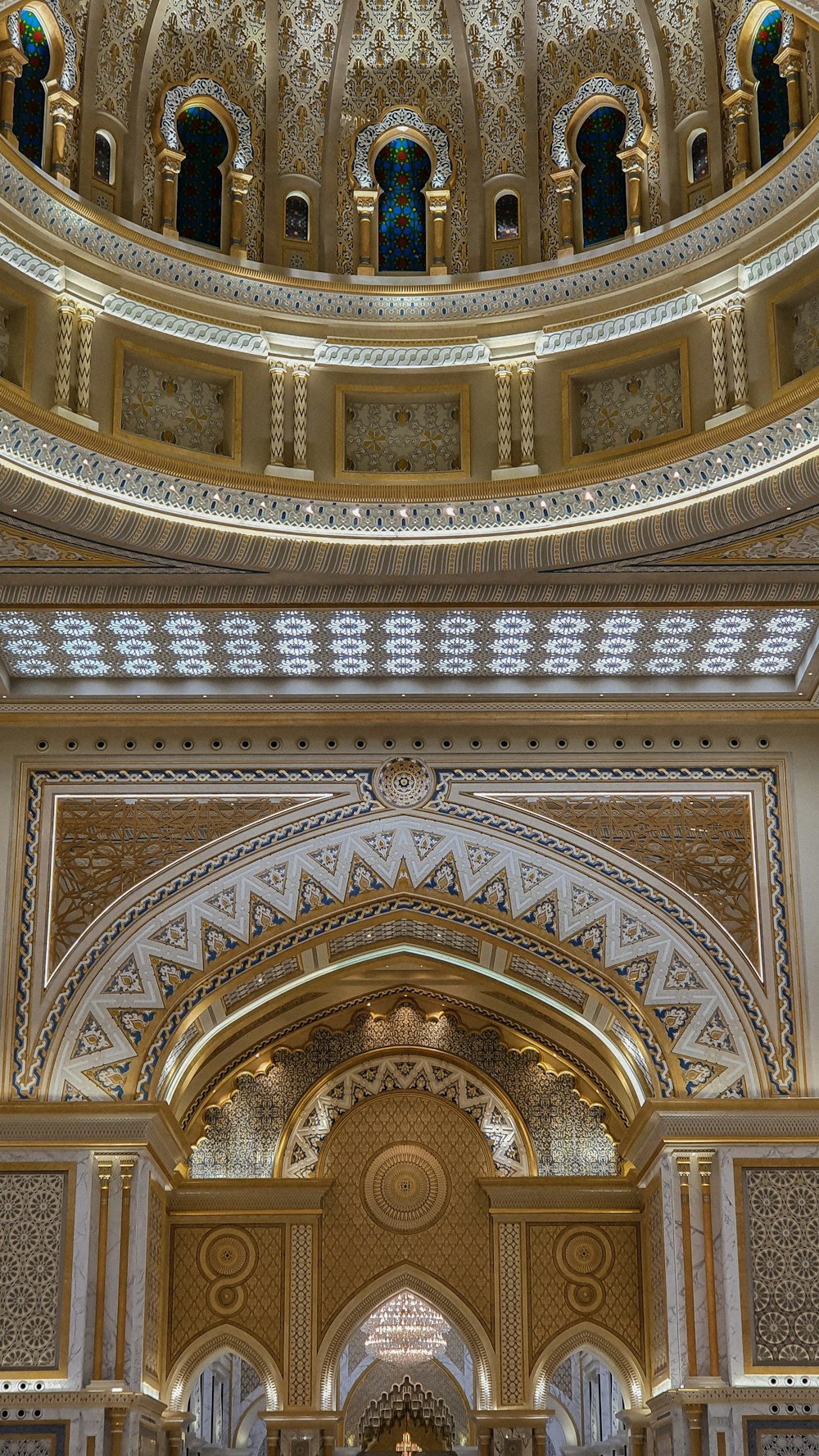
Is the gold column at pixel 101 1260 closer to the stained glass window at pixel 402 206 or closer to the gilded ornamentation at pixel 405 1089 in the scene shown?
the gilded ornamentation at pixel 405 1089

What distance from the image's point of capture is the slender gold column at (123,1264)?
9.49 metres

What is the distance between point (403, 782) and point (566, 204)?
329 cm

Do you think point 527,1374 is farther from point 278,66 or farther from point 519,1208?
point 278,66

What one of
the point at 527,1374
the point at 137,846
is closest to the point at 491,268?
the point at 137,846

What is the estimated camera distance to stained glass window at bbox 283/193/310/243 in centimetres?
998

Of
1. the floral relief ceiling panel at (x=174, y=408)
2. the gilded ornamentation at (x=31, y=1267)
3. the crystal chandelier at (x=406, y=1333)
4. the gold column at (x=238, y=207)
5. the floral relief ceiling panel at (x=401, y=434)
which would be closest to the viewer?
the floral relief ceiling panel at (x=174, y=408)

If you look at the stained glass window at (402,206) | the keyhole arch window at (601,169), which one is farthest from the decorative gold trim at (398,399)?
the keyhole arch window at (601,169)

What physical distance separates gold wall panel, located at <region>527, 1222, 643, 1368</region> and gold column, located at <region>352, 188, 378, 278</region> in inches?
245

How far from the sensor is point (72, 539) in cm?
866

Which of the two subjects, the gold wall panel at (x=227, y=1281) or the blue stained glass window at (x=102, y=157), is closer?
the blue stained glass window at (x=102, y=157)

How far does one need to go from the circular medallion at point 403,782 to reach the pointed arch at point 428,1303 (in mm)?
3571

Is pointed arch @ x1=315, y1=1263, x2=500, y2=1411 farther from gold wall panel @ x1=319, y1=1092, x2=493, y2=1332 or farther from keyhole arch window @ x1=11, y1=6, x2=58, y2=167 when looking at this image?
keyhole arch window @ x1=11, y1=6, x2=58, y2=167

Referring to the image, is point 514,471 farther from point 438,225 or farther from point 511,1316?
point 511,1316

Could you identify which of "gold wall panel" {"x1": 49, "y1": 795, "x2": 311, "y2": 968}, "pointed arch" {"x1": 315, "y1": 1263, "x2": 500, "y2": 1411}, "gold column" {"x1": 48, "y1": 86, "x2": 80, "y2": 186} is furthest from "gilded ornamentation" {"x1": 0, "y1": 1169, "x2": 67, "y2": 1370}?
"gold column" {"x1": 48, "y1": 86, "x2": 80, "y2": 186}
